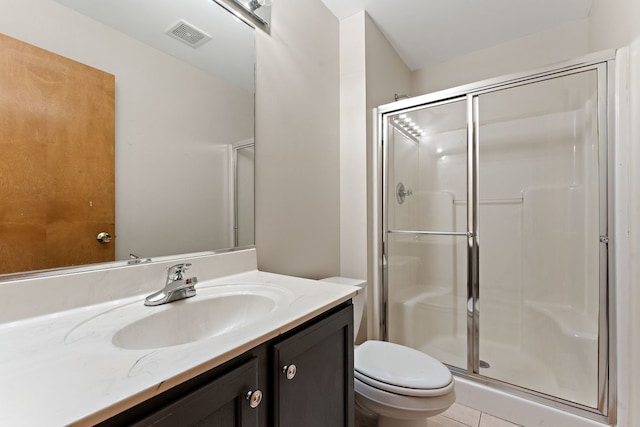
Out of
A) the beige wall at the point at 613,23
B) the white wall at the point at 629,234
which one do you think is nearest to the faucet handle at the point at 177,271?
the white wall at the point at 629,234

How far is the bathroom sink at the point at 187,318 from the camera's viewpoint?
2.18 ft

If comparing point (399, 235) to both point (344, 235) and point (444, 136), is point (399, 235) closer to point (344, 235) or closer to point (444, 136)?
point (344, 235)

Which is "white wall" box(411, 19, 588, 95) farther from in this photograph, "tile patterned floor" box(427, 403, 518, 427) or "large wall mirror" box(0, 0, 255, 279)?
"tile patterned floor" box(427, 403, 518, 427)

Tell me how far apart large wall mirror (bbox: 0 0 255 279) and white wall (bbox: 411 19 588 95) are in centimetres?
183

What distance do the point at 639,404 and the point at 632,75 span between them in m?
1.36

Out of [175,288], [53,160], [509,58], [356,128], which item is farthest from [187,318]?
[509,58]

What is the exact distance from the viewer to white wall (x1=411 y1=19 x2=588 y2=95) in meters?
1.96

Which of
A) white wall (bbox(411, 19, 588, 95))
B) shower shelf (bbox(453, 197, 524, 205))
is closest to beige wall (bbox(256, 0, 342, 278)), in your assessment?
shower shelf (bbox(453, 197, 524, 205))

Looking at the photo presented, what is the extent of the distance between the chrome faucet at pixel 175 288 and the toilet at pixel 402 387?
0.78 m

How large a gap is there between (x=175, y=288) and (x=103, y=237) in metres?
0.27

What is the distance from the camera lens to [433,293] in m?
2.10

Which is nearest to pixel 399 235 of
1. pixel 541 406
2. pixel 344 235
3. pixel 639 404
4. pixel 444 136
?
pixel 344 235

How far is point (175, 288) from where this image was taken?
2.83 feet

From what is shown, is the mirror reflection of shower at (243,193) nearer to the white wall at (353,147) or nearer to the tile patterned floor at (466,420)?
the white wall at (353,147)
